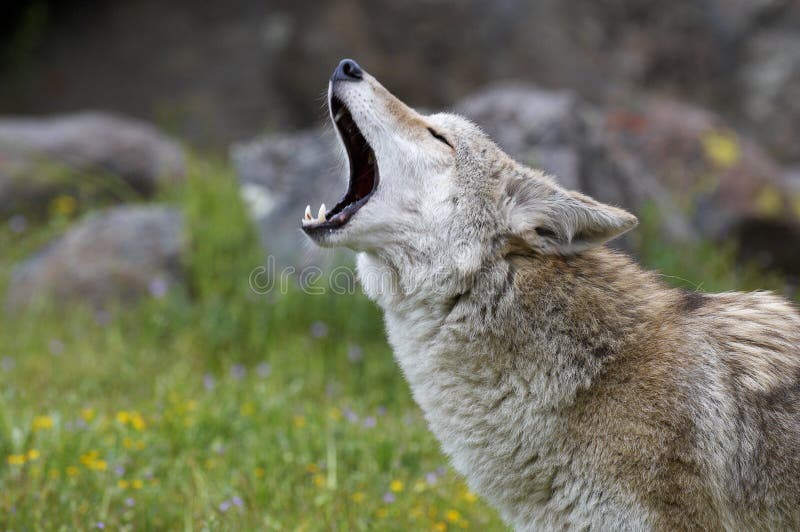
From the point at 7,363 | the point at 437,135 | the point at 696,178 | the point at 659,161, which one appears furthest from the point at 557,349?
the point at 659,161

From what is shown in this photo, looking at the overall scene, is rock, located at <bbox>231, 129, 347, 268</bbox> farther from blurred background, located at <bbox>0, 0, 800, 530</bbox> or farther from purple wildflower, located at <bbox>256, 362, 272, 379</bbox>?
purple wildflower, located at <bbox>256, 362, 272, 379</bbox>

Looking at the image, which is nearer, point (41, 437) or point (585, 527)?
point (585, 527)

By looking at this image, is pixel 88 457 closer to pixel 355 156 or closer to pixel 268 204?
pixel 355 156

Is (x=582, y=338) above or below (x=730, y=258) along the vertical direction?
below

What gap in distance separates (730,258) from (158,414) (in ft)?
16.1

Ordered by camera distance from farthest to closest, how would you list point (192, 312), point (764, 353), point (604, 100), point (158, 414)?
point (604, 100) → point (192, 312) → point (158, 414) → point (764, 353)

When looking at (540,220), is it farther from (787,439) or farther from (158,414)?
(158,414)

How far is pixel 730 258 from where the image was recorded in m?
7.57

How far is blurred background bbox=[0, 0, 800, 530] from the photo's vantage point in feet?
14.6

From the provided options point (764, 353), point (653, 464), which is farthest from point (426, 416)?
point (764, 353)

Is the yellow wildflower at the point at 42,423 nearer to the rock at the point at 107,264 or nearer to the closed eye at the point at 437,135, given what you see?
the rock at the point at 107,264

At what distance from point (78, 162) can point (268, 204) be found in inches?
99.4

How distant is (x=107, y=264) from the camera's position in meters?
7.11

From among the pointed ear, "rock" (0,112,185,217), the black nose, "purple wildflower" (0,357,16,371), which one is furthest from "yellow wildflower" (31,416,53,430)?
"rock" (0,112,185,217)
